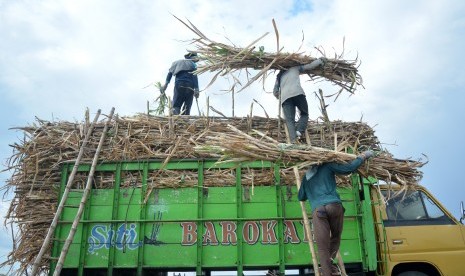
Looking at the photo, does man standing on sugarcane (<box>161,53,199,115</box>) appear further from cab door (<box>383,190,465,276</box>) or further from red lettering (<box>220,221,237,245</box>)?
cab door (<box>383,190,465,276</box>)

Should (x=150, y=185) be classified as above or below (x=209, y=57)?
below

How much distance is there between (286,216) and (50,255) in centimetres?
318

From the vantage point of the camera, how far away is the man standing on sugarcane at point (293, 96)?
5.85 metres

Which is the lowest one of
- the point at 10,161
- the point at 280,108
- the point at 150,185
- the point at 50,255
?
the point at 50,255

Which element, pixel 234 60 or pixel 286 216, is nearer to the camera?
pixel 286 216

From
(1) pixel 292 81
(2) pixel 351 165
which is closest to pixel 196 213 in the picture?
(2) pixel 351 165

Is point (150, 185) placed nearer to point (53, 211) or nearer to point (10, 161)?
point (53, 211)

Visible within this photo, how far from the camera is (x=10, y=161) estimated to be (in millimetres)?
6098

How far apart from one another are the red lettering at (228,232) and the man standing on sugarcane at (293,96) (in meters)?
1.47

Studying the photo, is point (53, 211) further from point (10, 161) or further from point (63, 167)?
point (10, 161)

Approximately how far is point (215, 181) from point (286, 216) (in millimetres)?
1065

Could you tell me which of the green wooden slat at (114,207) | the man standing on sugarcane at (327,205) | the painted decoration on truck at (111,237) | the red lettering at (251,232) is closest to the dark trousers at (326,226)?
the man standing on sugarcane at (327,205)

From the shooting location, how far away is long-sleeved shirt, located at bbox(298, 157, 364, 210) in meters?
4.43

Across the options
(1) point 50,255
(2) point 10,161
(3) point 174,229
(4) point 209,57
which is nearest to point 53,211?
(1) point 50,255
